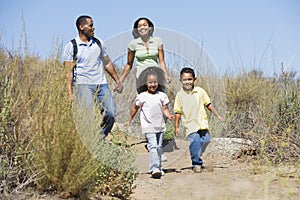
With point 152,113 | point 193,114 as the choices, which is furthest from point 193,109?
point 152,113

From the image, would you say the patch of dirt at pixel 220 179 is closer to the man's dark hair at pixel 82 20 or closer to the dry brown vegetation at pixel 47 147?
the dry brown vegetation at pixel 47 147

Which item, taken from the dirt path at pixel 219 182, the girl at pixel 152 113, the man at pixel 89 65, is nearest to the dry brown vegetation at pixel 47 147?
the dirt path at pixel 219 182

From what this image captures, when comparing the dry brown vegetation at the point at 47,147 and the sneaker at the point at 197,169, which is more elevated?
the dry brown vegetation at the point at 47,147

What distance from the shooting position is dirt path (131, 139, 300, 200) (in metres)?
4.62

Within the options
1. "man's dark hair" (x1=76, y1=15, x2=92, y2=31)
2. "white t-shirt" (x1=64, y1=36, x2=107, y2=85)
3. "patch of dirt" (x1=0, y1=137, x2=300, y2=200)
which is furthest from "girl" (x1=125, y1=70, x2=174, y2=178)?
"man's dark hair" (x1=76, y1=15, x2=92, y2=31)

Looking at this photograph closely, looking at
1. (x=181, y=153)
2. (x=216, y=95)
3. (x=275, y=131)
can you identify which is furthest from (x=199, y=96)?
(x=216, y=95)

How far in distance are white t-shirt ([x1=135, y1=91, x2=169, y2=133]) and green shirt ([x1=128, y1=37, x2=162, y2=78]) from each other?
42 cm

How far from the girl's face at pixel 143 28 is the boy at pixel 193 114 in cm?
68

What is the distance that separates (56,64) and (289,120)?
12.4ft

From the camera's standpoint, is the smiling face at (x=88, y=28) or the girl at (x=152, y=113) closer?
the smiling face at (x=88, y=28)

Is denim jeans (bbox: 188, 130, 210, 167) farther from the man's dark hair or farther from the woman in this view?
the man's dark hair

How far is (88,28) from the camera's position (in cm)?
564

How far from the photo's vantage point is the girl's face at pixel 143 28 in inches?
242

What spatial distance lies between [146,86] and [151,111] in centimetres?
42
